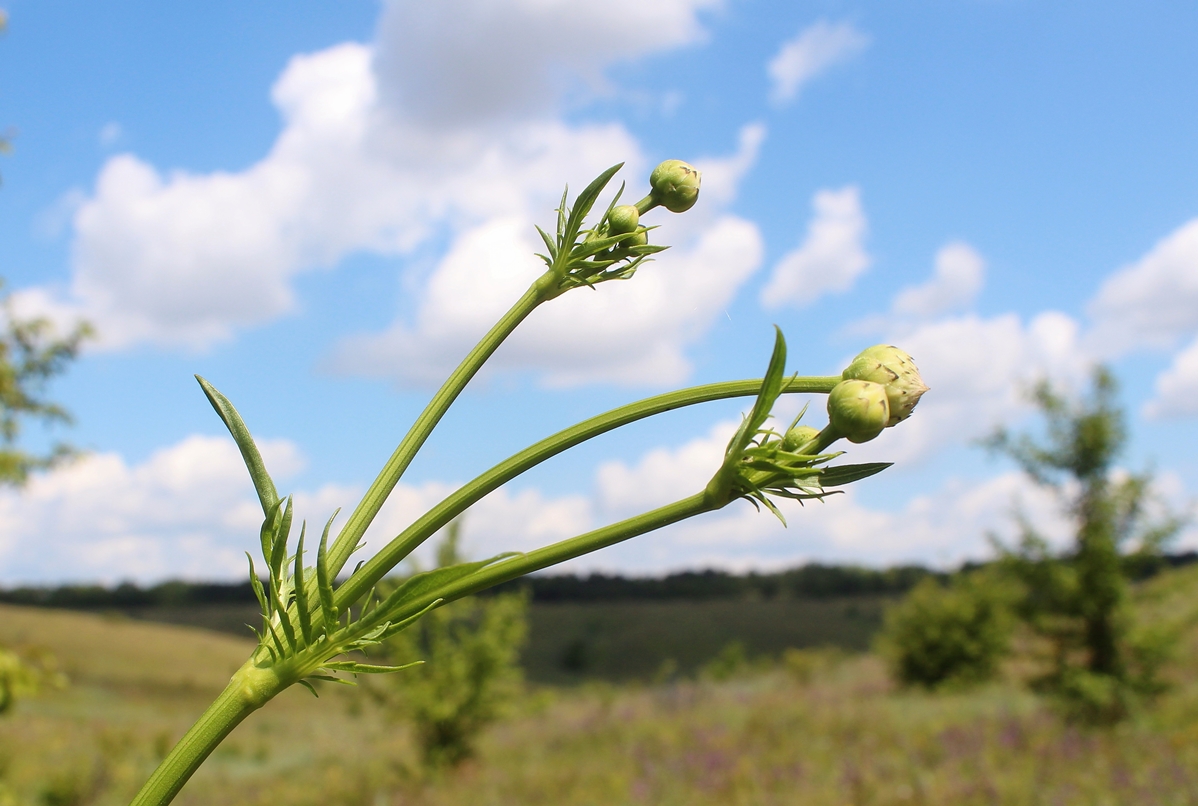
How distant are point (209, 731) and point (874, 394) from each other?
62 cm

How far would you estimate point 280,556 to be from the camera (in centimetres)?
81

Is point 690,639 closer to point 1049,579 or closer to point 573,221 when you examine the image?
point 1049,579

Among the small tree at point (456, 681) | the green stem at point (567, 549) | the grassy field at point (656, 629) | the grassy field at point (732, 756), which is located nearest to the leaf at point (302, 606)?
the green stem at point (567, 549)

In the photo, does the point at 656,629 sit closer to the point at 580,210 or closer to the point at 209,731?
the point at 580,210

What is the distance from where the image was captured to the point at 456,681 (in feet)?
40.6

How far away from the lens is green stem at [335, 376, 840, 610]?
0.71m

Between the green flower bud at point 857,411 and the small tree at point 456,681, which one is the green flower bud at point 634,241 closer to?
the green flower bud at point 857,411

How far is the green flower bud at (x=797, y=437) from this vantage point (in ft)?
2.86

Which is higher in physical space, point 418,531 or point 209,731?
point 418,531

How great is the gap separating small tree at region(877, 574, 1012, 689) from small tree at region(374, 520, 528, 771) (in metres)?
8.79

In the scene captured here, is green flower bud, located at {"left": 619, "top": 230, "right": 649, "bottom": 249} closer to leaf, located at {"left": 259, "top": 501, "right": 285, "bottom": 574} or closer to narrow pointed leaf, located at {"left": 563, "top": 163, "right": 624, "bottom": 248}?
narrow pointed leaf, located at {"left": 563, "top": 163, "right": 624, "bottom": 248}

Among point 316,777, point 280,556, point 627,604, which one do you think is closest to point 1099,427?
point 316,777

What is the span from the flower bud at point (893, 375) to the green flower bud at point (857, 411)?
0.04 meters

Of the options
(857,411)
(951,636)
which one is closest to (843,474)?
(857,411)
